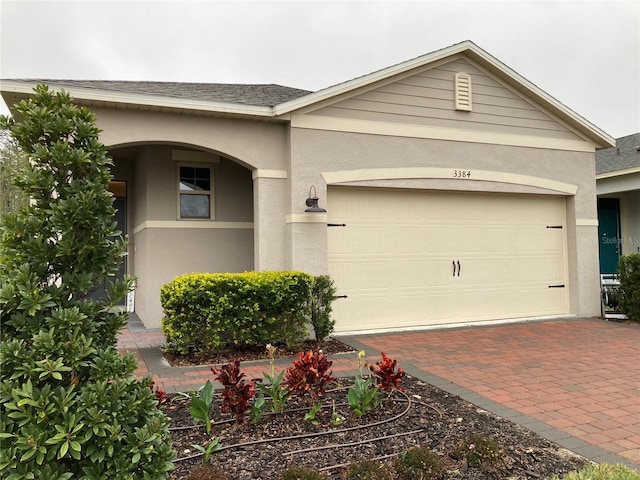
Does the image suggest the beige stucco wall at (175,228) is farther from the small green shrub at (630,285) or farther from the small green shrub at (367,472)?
the small green shrub at (630,285)

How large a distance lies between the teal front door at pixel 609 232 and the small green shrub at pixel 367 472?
43.7ft

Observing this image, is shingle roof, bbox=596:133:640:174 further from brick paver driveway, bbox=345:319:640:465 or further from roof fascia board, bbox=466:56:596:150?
brick paver driveway, bbox=345:319:640:465

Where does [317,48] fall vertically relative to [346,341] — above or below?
above

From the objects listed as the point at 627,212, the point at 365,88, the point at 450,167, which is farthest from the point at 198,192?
the point at 627,212

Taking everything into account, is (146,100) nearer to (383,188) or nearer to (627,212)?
(383,188)

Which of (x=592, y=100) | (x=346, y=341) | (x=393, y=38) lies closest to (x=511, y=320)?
(x=346, y=341)

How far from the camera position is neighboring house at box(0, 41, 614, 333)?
762 cm

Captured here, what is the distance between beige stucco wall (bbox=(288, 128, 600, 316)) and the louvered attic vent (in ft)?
2.21

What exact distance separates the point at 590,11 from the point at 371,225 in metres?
7.60

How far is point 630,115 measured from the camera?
23672mm

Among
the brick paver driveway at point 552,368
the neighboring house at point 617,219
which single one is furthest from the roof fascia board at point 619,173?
the brick paver driveway at point 552,368

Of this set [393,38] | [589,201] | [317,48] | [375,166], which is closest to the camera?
[375,166]

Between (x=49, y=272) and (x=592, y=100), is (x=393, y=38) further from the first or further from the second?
(x=49, y=272)

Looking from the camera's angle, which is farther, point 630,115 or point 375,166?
point 630,115
